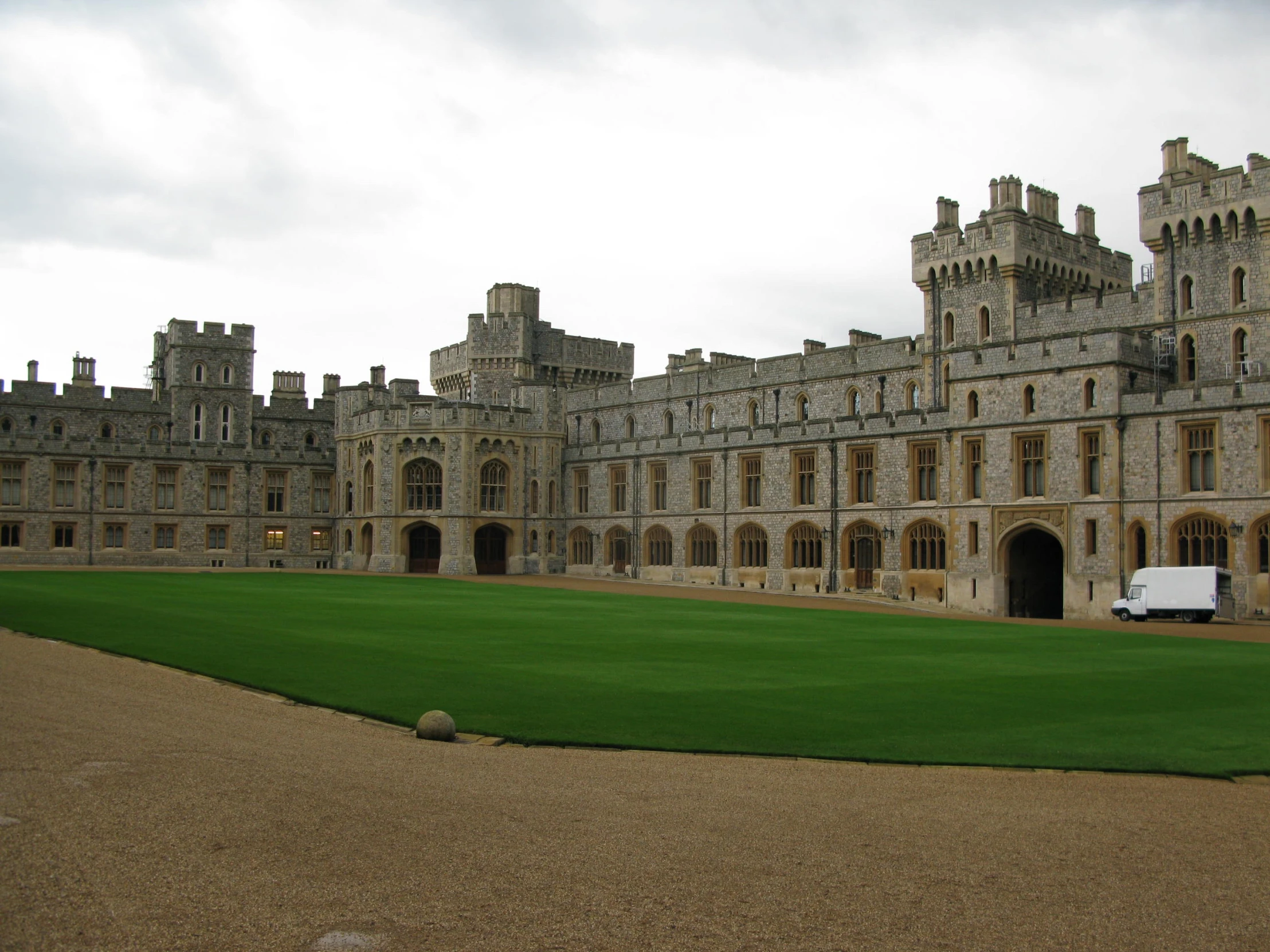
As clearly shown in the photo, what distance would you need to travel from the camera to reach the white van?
1245 inches

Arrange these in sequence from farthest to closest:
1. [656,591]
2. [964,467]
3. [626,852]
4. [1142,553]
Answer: [656,591] < [964,467] < [1142,553] < [626,852]

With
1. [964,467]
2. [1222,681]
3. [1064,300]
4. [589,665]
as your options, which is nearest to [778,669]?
[589,665]

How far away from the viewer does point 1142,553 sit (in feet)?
117

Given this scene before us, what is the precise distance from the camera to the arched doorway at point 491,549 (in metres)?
57.0

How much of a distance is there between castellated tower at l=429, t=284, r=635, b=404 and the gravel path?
173 ft

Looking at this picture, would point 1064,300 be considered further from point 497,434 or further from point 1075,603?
point 497,434

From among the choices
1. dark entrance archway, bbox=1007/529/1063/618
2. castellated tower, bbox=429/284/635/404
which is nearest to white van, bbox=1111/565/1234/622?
dark entrance archway, bbox=1007/529/1063/618

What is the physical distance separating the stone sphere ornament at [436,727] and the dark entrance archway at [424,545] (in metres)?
45.4

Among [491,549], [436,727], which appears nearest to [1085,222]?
[491,549]

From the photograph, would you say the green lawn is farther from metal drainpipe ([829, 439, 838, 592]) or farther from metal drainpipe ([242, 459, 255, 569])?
metal drainpipe ([242, 459, 255, 569])

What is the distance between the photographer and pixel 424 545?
57.2 metres

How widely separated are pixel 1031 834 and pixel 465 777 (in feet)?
14.7

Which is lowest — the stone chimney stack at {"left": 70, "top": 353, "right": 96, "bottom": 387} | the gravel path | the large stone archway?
the gravel path

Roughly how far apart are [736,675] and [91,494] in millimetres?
49146
